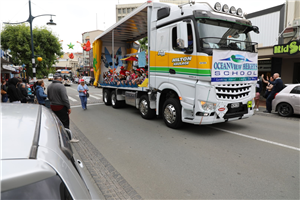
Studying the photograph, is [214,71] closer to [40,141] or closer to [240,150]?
[240,150]

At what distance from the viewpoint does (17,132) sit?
140 cm

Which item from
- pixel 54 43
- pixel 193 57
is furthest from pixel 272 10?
pixel 54 43

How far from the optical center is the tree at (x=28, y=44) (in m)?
22.6

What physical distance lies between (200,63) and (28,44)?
23.6m

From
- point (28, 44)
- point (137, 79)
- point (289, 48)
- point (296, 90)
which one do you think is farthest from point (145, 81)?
point (28, 44)

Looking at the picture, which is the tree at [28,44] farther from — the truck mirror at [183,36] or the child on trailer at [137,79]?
the truck mirror at [183,36]

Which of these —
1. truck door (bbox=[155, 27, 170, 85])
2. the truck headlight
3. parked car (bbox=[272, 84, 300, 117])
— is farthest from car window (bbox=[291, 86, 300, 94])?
truck door (bbox=[155, 27, 170, 85])

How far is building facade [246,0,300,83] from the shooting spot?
13.3 meters

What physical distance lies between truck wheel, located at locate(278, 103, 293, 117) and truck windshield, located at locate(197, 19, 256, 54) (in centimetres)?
384

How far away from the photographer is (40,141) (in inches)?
53.1

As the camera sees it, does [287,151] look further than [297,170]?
Yes

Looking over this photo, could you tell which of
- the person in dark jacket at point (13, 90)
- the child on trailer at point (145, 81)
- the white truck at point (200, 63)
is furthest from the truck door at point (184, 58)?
the person in dark jacket at point (13, 90)

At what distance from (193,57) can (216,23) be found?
4.10 feet

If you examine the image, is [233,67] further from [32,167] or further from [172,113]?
[32,167]
